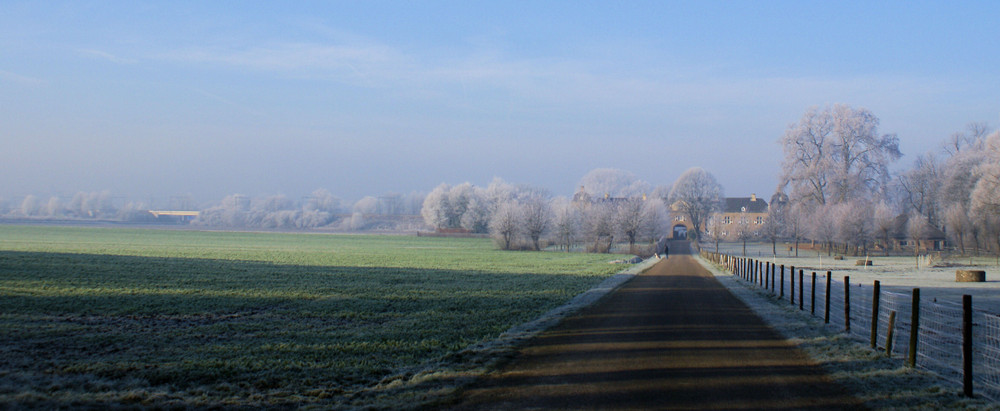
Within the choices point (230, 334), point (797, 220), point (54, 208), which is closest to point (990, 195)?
point (797, 220)

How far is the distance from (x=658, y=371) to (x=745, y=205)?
120m

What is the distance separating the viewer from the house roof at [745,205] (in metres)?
119

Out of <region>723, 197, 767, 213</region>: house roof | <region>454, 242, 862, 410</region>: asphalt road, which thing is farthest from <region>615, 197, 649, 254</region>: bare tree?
<region>454, 242, 862, 410</region>: asphalt road

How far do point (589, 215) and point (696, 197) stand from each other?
27.7 meters

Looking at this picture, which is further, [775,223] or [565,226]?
[565,226]

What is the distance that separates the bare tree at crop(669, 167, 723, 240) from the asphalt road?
89941 mm

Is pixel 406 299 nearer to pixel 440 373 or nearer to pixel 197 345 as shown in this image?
pixel 197 345

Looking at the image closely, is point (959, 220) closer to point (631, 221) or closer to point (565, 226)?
point (631, 221)

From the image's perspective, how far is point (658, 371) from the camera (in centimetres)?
822

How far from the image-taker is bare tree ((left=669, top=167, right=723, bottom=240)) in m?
100

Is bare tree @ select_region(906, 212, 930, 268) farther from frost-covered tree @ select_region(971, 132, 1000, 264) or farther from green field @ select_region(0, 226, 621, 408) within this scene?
green field @ select_region(0, 226, 621, 408)

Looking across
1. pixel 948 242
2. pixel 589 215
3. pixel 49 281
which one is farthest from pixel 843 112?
pixel 49 281

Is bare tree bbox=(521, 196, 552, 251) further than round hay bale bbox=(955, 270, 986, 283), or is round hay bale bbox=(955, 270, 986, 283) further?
bare tree bbox=(521, 196, 552, 251)

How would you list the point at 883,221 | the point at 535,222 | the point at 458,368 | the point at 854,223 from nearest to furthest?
1. the point at 458,368
2. the point at 854,223
3. the point at 883,221
4. the point at 535,222
